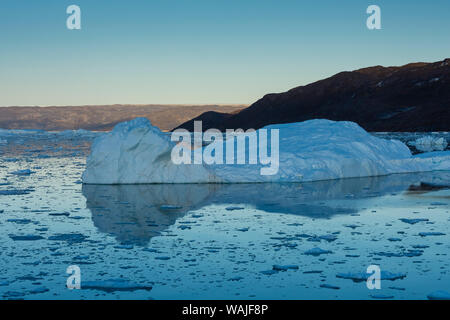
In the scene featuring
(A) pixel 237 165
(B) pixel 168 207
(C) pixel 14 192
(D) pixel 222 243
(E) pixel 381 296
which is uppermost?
(A) pixel 237 165

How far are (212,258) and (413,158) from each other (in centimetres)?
1173

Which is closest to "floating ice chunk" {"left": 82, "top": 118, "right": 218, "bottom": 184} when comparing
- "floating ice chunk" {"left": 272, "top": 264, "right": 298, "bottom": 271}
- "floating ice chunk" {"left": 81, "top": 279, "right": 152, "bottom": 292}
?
"floating ice chunk" {"left": 272, "top": 264, "right": 298, "bottom": 271}

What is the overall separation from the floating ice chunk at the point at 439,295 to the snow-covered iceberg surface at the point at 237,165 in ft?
26.0

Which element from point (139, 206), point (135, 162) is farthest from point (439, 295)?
point (135, 162)

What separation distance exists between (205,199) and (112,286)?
199 inches

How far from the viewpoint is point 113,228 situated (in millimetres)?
6832

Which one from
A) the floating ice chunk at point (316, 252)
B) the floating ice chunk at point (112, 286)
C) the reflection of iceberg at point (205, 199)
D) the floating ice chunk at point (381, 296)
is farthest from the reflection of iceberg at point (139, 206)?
the floating ice chunk at point (381, 296)

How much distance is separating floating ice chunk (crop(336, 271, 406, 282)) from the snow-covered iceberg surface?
23.7 feet

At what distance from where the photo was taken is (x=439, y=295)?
13.5ft

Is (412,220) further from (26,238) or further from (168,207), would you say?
(26,238)

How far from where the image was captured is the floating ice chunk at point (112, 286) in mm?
4383

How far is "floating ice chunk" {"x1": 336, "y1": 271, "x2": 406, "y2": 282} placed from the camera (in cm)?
461
